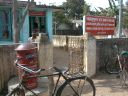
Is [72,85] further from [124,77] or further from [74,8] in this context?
[74,8]

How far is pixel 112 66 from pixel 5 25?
27.7 feet

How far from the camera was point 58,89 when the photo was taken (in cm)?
627

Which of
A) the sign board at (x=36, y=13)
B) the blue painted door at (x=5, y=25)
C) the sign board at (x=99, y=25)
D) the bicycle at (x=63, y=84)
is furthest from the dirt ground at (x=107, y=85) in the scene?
the sign board at (x=36, y=13)

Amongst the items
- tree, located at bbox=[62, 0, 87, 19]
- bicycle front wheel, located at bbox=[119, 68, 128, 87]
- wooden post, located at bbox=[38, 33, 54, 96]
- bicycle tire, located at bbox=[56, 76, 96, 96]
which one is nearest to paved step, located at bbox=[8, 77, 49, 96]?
wooden post, located at bbox=[38, 33, 54, 96]

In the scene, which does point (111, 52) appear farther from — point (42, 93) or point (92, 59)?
point (42, 93)

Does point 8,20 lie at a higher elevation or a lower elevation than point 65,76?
higher

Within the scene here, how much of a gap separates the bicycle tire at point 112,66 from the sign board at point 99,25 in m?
1.46

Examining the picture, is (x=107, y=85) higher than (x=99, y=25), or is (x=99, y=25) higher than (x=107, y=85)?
(x=99, y=25)

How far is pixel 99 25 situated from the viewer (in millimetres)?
13125

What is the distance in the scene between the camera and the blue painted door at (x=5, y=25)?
59.3 feet

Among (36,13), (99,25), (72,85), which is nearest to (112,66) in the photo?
(99,25)

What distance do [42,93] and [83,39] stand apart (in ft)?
11.5

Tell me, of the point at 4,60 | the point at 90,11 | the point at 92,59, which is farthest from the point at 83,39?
the point at 90,11

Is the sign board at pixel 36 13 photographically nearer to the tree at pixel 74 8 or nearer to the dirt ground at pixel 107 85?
the dirt ground at pixel 107 85
